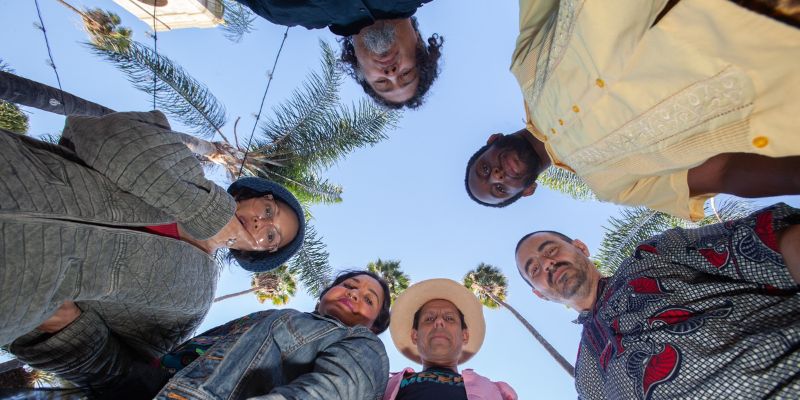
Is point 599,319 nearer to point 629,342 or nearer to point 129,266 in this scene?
point 629,342

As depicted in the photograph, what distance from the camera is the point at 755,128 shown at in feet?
4.91

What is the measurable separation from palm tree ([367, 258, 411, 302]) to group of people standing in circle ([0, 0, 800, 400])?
24.1 feet

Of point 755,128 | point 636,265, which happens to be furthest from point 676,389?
point 755,128

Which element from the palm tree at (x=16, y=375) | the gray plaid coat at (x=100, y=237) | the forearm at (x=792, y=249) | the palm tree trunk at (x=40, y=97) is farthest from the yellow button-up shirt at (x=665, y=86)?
the palm tree at (x=16, y=375)

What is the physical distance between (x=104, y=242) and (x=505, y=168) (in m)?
3.77

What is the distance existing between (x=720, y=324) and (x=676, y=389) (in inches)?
16.5

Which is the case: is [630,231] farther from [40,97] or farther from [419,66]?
[40,97]

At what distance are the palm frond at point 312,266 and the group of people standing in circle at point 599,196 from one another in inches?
201

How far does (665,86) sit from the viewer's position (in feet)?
5.40

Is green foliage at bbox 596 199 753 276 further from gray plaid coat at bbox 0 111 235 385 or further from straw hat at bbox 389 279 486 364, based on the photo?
gray plaid coat at bbox 0 111 235 385

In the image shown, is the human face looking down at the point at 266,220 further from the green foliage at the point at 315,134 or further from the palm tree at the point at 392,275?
the palm tree at the point at 392,275

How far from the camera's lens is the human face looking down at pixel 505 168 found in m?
4.53

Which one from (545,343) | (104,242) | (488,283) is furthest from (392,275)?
(104,242)

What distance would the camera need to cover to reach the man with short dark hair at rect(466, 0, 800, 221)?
4.48ft
